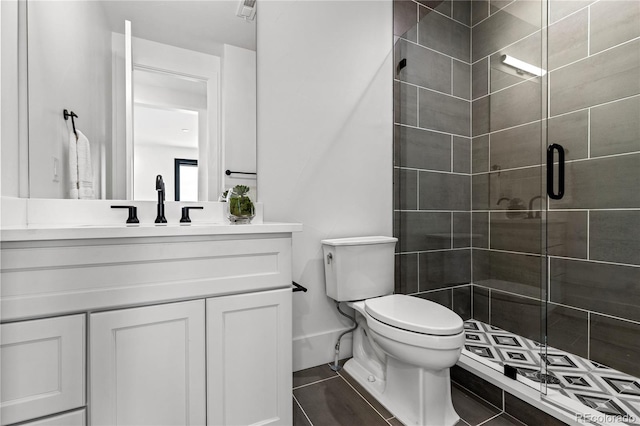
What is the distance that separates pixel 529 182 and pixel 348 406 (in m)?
1.53

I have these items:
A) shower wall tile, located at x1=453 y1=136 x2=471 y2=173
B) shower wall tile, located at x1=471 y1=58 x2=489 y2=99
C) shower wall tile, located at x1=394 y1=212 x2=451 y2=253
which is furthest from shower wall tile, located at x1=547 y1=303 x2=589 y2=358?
shower wall tile, located at x1=471 y1=58 x2=489 y2=99

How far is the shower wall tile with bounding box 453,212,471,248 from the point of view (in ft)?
6.54

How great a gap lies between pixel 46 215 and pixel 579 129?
250cm


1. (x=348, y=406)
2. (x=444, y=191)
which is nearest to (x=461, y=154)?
(x=444, y=191)

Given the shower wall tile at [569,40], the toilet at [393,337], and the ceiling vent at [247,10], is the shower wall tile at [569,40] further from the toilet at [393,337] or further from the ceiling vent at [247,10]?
the ceiling vent at [247,10]

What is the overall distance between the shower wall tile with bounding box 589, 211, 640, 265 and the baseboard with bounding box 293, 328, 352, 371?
4.62 feet

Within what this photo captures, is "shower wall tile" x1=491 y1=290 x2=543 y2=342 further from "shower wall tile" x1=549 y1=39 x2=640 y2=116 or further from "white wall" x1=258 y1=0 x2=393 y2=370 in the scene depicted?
"shower wall tile" x1=549 y1=39 x2=640 y2=116

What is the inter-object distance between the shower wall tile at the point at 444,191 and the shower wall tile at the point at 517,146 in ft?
0.76

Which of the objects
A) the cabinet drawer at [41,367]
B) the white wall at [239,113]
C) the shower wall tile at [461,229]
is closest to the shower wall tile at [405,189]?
the shower wall tile at [461,229]

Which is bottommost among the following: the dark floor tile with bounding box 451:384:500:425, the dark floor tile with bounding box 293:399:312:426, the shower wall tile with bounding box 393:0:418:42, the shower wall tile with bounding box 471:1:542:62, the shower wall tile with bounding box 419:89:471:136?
the dark floor tile with bounding box 293:399:312:426

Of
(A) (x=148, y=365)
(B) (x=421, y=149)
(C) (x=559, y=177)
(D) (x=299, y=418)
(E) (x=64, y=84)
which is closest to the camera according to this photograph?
(A) (x=148, y=365)

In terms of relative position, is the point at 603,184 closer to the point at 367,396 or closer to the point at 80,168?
the point at 367,396

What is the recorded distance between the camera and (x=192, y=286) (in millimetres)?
975

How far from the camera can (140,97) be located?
1.30m
